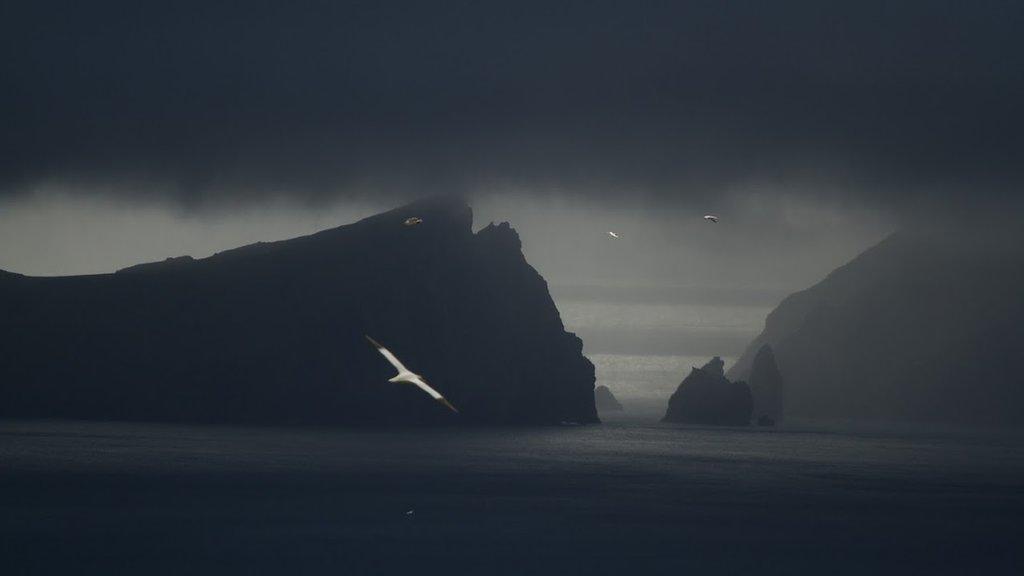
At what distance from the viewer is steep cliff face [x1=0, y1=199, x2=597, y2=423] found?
176 meters

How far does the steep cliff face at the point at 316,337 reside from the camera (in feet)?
577

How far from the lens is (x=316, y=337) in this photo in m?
178

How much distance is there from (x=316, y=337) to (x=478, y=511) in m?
99.2

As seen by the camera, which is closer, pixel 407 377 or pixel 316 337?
pixel 407 377

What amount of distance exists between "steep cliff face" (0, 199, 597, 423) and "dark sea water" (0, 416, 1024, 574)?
86.0 ft

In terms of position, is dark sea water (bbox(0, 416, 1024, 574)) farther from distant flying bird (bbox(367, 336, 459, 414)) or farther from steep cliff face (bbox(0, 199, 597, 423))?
steep cliff face (bbox(0, 199, 597, 423))

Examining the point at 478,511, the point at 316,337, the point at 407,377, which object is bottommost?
the point at 478,511

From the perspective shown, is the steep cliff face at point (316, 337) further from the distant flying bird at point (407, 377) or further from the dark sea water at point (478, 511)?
the distant flying bird at point (407, 377)

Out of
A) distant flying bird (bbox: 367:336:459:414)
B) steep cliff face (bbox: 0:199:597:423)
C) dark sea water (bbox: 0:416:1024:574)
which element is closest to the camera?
distant flying bird (bbox: 367:336:459:414)

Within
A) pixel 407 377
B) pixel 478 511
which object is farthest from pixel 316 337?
pixel 407 377

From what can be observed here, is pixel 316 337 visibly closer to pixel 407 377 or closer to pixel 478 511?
pixel 478 511

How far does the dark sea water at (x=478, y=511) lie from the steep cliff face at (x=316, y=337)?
26219mm

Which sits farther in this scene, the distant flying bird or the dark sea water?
the dark sea water

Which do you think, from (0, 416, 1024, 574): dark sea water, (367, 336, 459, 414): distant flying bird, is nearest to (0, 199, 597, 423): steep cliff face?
(0, 416, 1024, 574): dark sea water
